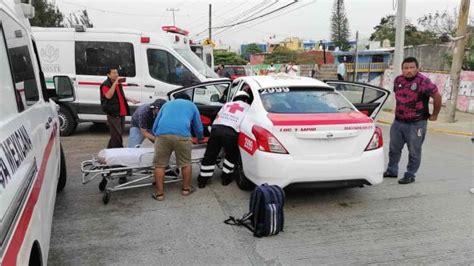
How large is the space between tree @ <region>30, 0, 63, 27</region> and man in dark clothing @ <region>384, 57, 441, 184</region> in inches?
1058

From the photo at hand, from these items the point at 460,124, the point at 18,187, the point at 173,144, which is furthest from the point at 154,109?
the point at 460,124

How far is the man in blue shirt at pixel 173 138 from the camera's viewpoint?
5.45 metres

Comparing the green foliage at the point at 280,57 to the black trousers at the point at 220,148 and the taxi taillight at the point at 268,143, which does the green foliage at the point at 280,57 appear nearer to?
the black trousers at the point at 220,148

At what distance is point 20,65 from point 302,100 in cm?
348

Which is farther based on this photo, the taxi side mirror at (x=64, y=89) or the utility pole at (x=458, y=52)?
the utility pole at (x=458, y=52)

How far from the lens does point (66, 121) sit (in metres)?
10.3

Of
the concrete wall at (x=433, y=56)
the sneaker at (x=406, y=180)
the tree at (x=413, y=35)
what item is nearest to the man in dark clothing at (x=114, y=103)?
the sneaker at (x=406, y=180)

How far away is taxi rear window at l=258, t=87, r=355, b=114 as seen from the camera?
218 inches

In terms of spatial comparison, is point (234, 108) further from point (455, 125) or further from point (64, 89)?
point (455, 125)

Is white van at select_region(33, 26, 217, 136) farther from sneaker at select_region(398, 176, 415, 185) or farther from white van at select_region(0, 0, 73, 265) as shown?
white van at select_region(0, 0, 73, 265)

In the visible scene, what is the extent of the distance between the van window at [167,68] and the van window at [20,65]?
20.9ft

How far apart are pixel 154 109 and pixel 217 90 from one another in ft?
7.53

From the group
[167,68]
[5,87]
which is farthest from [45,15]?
[5,87]

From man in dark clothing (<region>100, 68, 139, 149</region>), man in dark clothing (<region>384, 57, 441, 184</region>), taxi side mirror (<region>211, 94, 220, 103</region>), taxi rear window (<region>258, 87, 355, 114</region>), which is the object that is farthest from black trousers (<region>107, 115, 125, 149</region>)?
man in dark clothing (<region>384, 57, 441, 184</region>)
